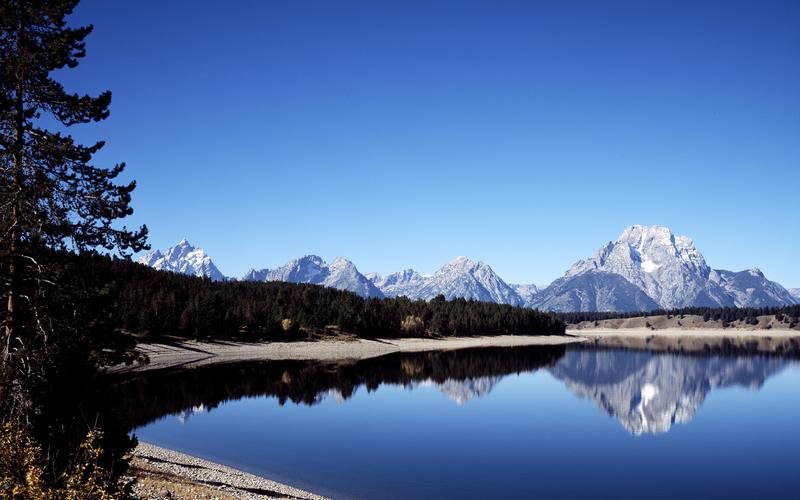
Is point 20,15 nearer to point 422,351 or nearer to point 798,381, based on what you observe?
point 798,381

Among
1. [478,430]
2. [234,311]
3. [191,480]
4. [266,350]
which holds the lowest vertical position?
[478,430]

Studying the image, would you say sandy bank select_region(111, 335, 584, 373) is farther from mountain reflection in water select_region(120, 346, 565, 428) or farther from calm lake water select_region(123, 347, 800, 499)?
calm lake water select_region(123, 347, 800, 499)

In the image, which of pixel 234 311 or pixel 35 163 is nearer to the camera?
pixel 35 163

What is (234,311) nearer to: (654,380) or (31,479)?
(654,380)

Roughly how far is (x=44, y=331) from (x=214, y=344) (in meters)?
114

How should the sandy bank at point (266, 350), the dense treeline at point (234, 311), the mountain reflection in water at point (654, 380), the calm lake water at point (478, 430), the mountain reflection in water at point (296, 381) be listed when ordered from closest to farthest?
the calm lake water at point (478, 430) < the mountain reflection in water at point (296, 381) < the mountain reflection in water at point (654, 380) < the sandy bank at point (266, 350) < the dense treeline at point (234, 311)

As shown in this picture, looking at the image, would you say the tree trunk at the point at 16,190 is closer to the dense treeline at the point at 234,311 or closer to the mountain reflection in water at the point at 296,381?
the mountain reflection in water at the point at 296,381

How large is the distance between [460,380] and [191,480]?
232 ft

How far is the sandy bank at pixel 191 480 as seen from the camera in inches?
968

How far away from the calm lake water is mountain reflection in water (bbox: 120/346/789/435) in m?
0.47

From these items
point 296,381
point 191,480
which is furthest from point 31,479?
point 296,381

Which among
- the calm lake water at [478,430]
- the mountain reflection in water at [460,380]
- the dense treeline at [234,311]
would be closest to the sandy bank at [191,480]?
the calm lake water at [478,430]

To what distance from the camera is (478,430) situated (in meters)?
55.5

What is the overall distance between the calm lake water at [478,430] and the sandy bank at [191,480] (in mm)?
3667
